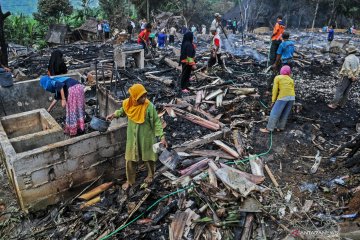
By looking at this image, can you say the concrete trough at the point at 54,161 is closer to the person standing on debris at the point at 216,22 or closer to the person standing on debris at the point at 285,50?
the person standing on debris at the point at 285,50

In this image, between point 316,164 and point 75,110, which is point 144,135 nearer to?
point 75,110

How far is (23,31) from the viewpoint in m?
22.8

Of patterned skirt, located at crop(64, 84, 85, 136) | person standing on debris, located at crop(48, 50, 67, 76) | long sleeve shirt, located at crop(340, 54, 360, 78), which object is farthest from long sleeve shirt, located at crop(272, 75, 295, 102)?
person standing on debris, located at crop(48, 50, 67, 76)

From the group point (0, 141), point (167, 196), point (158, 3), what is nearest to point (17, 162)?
point (0, 141)

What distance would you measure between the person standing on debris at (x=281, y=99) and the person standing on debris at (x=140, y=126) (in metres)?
3.52

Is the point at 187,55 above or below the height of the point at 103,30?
above

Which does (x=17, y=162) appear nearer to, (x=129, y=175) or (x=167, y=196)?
(x=129, y=175)

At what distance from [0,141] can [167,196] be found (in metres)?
3.06

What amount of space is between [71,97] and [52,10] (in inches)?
852

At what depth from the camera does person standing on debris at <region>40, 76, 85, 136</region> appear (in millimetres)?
5965

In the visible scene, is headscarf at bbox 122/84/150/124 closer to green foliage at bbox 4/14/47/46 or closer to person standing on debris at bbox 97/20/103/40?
person standing on debris at bbox 97/20/103/40

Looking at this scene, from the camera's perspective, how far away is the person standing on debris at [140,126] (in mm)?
4715

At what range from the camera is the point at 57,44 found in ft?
71.5

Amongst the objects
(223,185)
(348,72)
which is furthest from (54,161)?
(348,72)
